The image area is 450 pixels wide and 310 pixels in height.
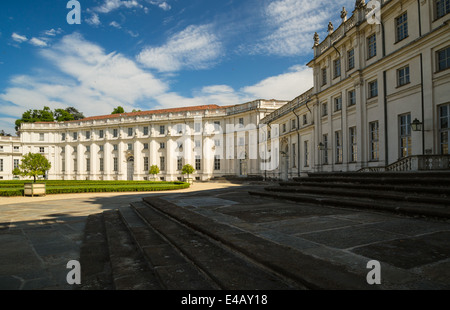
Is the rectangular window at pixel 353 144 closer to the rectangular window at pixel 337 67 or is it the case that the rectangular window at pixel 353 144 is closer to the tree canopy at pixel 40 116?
the rectangular window at pixel 337 67

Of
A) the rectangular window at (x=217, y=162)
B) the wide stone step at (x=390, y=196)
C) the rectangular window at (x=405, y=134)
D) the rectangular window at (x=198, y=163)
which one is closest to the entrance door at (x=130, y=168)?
the rectangular window at (x=198, y=163)

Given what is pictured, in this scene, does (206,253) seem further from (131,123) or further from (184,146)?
(131,123)

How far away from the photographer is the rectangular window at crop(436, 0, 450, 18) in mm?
12062

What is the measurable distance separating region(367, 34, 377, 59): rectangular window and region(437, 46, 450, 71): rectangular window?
161 inches

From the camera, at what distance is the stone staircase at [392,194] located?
6.20 m

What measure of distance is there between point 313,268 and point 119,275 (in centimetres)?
233

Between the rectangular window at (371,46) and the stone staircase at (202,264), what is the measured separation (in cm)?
1609

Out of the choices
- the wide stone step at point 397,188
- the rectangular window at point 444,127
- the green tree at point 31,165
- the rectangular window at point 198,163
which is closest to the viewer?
the wide stone step at point 397,188

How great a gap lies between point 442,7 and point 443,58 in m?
2.31

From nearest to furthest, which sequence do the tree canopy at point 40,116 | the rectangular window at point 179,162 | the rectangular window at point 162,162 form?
the rectangular window at point 179,162, the rectangular window at point 162,162, the tree canopy at point 40,116

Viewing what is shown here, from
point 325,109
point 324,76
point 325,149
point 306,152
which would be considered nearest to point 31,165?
point 306,152

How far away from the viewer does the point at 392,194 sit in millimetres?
7562

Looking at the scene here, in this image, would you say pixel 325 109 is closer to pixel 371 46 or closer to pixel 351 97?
pixel 351 97
